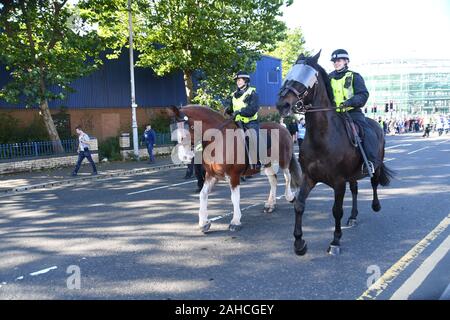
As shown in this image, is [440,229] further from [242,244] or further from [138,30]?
[138,30]

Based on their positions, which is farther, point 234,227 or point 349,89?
point 234,227

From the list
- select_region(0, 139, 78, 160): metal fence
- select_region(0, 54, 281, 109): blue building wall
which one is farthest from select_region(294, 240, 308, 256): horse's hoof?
select_region(0, 54, 281, 109): blue building wall

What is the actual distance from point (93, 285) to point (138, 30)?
1977 centimetres

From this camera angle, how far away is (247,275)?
4.75 m

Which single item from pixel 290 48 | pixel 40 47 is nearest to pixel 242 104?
pixel 40 47

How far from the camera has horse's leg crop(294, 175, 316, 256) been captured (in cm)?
539

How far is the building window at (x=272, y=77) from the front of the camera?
40.0 metres

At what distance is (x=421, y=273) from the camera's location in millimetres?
4668

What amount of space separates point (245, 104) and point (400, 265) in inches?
142

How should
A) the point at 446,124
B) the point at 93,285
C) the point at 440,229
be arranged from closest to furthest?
1. the point at 93,285
2. the point at 440,229
3. the point at 446,124

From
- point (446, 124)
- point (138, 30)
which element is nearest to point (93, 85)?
point (138, 30)

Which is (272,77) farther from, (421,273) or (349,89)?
(421,273)

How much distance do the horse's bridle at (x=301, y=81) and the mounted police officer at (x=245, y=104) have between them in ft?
5.88

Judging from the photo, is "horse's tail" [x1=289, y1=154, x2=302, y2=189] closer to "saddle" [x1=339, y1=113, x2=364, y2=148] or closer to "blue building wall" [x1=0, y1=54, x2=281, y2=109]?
"saddle" [x1=339, y1=113, x2=364, y2=148]
